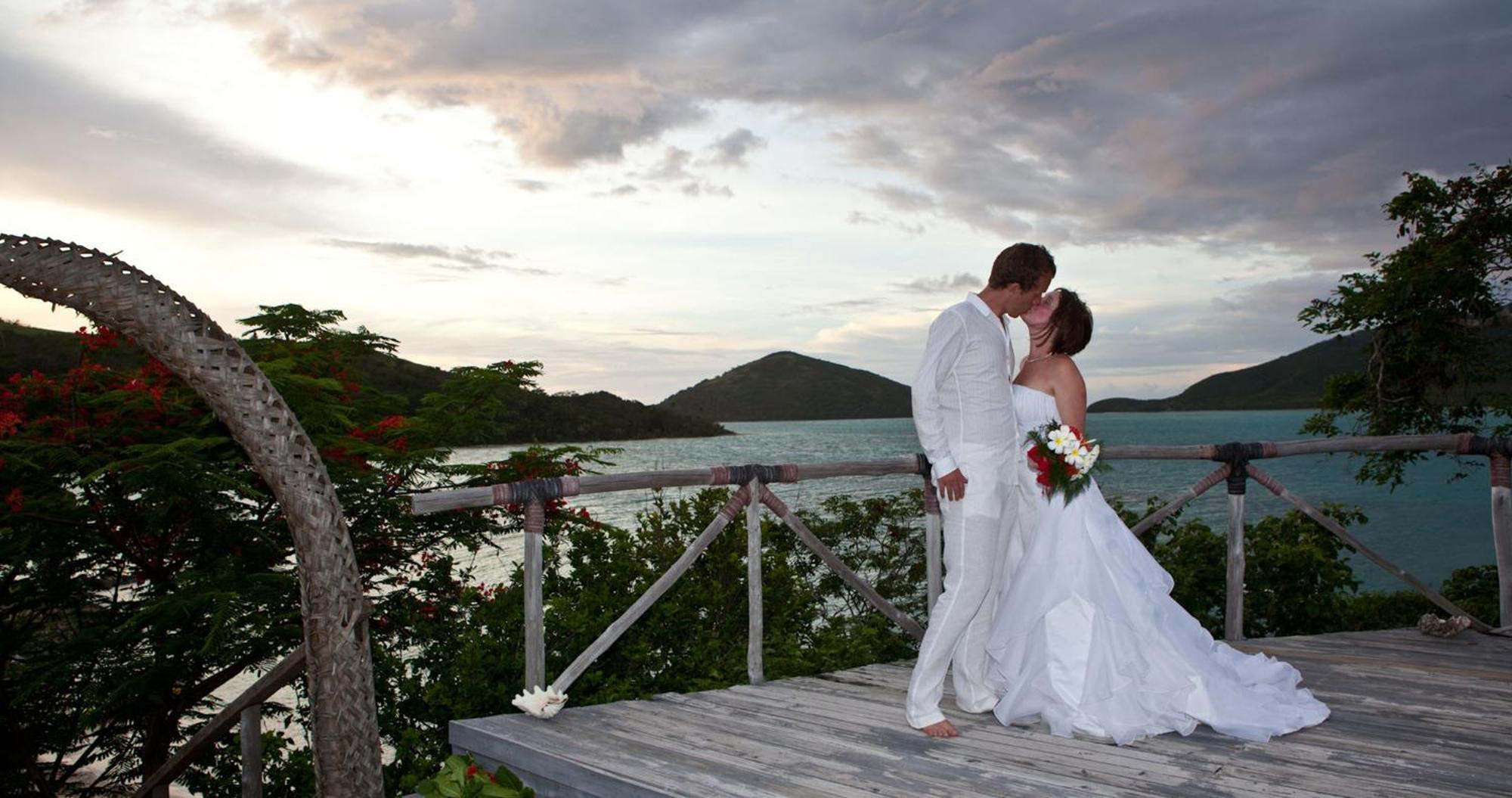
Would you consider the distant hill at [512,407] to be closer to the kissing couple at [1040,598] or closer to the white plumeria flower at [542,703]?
the white plumeria flower at [542,703]

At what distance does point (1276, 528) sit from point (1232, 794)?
6.45 metres

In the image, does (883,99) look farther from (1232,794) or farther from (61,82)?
(1232,794)

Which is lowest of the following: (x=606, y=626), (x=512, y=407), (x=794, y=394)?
(x=606, y=626)

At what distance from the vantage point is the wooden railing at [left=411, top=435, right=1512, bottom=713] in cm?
423

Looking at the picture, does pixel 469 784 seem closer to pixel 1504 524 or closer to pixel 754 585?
pixel 754 585

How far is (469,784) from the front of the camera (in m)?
3.16

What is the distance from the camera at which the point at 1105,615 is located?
4090 millimetres

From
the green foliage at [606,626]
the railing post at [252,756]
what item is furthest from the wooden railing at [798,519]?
the railing post at [252,756]

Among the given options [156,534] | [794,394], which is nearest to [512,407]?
[156,534]

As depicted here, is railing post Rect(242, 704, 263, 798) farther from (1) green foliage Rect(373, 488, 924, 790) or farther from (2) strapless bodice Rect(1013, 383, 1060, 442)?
(2) strapless bodice Rect(1013, 383, 1060, 442)

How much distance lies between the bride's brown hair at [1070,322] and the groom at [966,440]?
1.18 feet

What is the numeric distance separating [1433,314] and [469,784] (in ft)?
46.5

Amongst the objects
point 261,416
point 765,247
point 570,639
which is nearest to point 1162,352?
point 765,247

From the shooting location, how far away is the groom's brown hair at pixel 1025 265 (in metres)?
3.97
